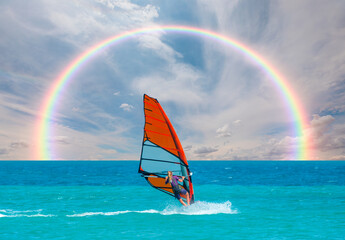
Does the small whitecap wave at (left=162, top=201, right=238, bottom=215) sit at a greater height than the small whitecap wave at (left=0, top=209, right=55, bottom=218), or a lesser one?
greater

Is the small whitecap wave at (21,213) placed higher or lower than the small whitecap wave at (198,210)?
lower

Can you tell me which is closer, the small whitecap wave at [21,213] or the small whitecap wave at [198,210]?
the small whitecap wave at [21,213]

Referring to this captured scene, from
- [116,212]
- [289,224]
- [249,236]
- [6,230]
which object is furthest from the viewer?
[116,212]

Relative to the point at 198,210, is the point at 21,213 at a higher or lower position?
lower

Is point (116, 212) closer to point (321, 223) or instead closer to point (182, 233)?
point (182, 233)

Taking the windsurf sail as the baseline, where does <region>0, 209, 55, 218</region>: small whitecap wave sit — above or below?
below

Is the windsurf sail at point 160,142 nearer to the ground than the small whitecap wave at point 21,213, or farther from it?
farther from it

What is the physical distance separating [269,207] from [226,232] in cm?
938

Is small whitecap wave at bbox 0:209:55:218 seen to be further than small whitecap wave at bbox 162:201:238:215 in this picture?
No

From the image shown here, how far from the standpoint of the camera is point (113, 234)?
14039mm

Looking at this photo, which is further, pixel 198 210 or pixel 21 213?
pixel 198 210

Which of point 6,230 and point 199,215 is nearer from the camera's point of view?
Result: point 6,230

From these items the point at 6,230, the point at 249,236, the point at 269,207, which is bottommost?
the point at 6,230

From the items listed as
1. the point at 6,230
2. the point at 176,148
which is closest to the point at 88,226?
the point at 6,230
